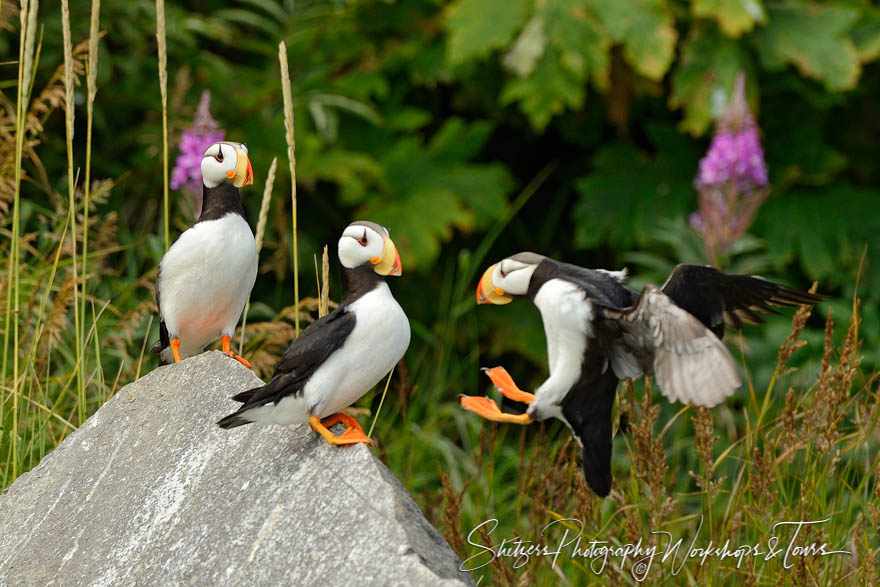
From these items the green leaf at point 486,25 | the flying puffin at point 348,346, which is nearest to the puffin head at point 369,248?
the flying puffin at point 348,346

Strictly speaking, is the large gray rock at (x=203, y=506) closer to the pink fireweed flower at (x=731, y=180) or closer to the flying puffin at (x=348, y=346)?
the flying puffin at (x=348, y=346)

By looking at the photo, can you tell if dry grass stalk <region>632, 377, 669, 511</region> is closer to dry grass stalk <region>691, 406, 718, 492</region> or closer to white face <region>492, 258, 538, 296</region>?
dry grass stalk <region>691, 406, 718, 492</region>

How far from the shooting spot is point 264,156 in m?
5.09

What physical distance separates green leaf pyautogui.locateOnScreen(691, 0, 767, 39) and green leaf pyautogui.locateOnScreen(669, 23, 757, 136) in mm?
226

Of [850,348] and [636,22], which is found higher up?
[636,22]

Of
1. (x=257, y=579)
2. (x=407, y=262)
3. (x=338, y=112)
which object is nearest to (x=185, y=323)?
(x=257, y=579)

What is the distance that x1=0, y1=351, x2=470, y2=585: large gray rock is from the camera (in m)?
2.05

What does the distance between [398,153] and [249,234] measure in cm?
316

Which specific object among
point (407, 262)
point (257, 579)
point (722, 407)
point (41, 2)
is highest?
point (41, 2)

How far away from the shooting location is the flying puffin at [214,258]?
2.34 metres

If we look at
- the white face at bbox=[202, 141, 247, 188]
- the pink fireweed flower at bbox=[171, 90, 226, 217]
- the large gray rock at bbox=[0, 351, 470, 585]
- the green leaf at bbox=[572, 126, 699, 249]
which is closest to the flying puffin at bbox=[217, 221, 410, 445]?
the large gray rock at bbox=[0, 351, 470, 585]

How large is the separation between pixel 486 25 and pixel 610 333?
3167 mm

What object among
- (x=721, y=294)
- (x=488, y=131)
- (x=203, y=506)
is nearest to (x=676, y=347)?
(x=721, y=294)

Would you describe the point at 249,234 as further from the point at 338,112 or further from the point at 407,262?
the point at 338,112
